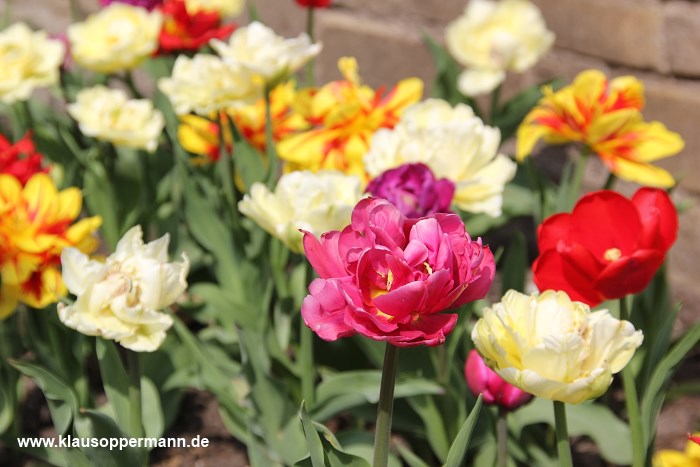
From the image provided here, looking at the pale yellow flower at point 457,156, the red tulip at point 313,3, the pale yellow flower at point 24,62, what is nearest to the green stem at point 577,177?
the pale yellow flower at point 457,156

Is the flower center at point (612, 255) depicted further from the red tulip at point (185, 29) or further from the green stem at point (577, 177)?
the red tulip at point (185, 29)

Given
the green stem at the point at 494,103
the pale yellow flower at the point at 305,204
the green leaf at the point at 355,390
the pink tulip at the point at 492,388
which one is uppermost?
the pale yellow flower at the point at 305,204

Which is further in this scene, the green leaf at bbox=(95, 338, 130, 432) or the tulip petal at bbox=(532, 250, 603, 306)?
the green leaf at bbox=(95, 338, 130, 432)

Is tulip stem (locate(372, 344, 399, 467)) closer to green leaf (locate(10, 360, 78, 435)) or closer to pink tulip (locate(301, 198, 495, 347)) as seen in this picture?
pink tulip (locate(301, 198, 495, 347))

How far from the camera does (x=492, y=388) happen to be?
102 cm

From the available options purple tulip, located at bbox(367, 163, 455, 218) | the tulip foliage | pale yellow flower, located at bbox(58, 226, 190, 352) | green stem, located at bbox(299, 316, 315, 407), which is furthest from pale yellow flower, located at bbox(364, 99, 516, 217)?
pale yellow flower, located at bbox(58, 226, 190, 352)

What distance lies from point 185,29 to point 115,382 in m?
0.75

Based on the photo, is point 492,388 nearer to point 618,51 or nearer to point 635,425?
point 635,425

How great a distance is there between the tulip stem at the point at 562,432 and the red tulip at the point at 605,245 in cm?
13

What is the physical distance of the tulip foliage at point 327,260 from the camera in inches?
31.0

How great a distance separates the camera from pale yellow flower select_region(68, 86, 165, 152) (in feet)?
4.84

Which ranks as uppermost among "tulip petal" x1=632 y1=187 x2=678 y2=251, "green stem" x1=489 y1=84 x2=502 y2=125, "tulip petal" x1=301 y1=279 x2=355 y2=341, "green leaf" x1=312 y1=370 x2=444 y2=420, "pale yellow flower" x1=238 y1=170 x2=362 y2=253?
"tulip petal" x1=301 y1=279 x2=355 y2=341

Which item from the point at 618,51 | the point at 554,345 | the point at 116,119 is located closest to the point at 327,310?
the point at 554,345

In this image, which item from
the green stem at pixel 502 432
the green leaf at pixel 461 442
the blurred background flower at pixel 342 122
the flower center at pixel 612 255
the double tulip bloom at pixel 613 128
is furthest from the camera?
the blurred background flower at pixel 342 122
